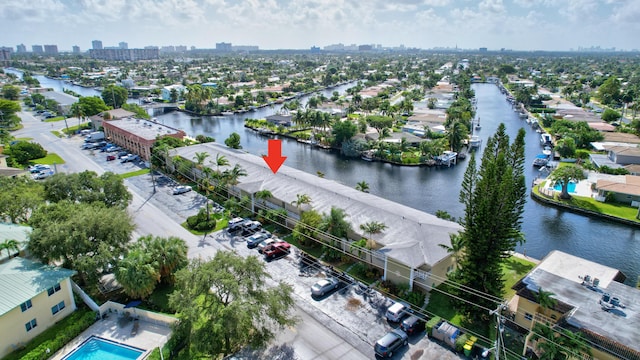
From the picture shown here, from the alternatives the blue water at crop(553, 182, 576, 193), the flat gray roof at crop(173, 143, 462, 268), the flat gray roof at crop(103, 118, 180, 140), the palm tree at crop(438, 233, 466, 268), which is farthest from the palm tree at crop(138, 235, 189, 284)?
the blue water at crop(553, 182, 576, 193)

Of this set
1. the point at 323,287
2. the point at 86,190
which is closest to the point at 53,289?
the point at 86,190

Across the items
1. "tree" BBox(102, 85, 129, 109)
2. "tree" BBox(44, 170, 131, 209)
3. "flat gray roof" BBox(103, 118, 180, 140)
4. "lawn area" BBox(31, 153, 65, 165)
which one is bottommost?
"lawn area" BBox(31, 153, 65, 165)

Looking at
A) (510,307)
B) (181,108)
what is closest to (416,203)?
(510,307)

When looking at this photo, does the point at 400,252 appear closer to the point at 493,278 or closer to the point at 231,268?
the point at 493,278

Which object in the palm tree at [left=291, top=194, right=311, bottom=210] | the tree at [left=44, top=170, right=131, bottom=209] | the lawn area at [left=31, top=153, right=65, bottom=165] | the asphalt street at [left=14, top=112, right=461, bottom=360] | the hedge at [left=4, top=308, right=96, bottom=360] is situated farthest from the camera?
the lawn area at [left=31, top=153, right=65, bottom=165]

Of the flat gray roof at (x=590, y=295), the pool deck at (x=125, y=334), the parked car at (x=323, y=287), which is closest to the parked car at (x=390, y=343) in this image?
the parked car at (x=323, y=287)

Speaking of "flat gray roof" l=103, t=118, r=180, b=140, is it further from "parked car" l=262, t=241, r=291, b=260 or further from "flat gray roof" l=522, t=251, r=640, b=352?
"flat gray roof" l=522, t=251, r=640, b=352

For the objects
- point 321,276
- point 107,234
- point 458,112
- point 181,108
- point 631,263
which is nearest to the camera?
point 107,234
